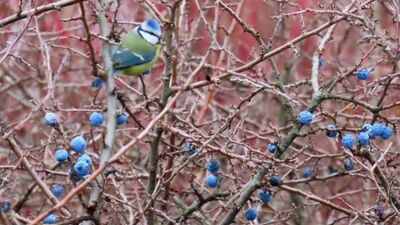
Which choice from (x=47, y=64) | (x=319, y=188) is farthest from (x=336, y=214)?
(x=47, y=64)

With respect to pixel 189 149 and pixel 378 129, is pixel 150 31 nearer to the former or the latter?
pixel 189 149

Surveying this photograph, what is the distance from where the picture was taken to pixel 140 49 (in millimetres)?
3488

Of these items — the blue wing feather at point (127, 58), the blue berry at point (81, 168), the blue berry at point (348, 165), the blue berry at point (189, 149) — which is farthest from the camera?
the blue wing feather at point (127, 58)

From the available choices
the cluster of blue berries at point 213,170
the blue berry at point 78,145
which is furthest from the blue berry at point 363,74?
the blue berry at point 78,145

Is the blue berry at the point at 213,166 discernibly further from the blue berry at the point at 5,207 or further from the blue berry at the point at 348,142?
the blue berry at the point at 5,207

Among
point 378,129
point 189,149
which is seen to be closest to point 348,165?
point 378,129

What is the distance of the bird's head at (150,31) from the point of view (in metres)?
3.56

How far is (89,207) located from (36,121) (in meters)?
3.13

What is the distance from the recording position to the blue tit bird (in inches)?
130

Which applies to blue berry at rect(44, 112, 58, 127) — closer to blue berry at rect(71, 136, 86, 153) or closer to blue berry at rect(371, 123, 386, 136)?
blue berry at rect(71, 136, 86, 153)

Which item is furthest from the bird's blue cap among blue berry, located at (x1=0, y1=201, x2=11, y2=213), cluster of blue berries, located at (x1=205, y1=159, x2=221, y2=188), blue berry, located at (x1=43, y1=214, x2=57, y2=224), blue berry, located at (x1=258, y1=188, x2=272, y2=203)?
blue berry, located at (x1=0, y1=201, x2=11, y2=213)

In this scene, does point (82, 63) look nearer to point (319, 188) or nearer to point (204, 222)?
point (319, 188)

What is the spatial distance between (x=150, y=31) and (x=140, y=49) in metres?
0.14

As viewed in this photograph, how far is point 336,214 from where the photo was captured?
4973 millimetres
